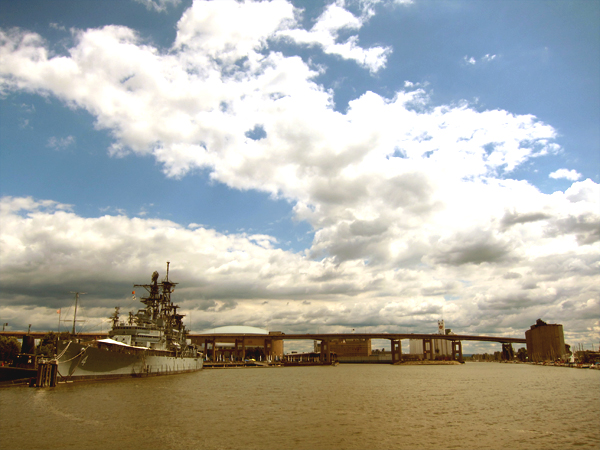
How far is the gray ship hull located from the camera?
2231 inches

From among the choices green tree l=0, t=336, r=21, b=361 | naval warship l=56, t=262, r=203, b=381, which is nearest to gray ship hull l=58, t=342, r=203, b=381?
naval warship l=56, t=262, r=203, b=381

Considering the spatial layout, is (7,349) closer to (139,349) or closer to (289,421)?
(139,349)

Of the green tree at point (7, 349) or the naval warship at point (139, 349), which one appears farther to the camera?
the green tree at point (7, 349)

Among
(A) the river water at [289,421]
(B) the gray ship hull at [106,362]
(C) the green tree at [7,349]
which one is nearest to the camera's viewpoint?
(A) the river water at [289,421]

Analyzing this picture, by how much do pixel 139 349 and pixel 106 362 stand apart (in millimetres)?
9487

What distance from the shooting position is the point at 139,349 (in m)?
72.5

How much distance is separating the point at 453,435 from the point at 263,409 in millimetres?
18299

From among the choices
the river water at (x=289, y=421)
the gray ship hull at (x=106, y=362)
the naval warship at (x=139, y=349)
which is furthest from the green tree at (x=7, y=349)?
the river water at (x=289, y=421)

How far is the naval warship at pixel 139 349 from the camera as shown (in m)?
58.2

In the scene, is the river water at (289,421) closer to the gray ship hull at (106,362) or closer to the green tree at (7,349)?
the gray ship hull at (106,362)

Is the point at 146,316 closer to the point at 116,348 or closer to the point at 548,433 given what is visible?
the point at 116,348

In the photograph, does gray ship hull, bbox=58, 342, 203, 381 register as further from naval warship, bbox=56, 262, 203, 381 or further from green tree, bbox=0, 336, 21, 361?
green tree, bbox=0, 336, 21, 361

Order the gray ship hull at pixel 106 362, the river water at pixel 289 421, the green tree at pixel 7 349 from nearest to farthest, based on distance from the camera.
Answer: the river water at pixel 289 421, the gray ship hull at pixel 106 362, the green tree at pixel 7 349

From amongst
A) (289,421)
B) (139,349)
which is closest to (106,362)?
(139,349)
